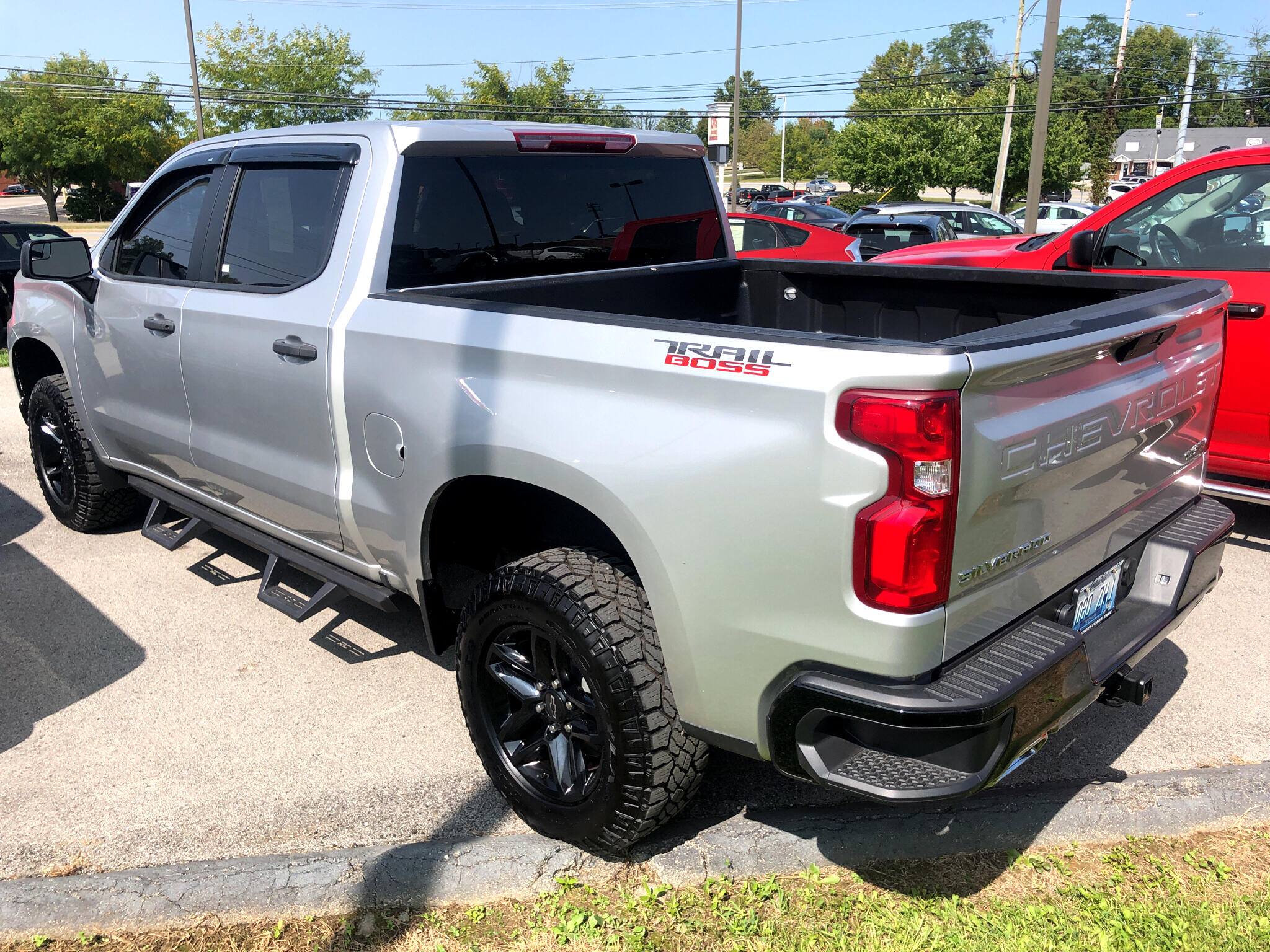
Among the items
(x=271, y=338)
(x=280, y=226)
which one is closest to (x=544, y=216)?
(x=280, y=226)

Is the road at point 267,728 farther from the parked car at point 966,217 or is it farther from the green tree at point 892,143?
the green tree at point 892,143

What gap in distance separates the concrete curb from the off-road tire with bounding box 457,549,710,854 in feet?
0.60

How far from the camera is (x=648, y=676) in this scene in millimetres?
2562

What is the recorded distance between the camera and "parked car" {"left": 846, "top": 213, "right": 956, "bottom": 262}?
564 inches

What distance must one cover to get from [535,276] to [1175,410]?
2.16 m

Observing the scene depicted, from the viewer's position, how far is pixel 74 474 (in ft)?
17.3

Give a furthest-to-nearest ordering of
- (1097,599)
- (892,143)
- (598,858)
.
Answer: (892,143) < (598,858) < (1097,599)

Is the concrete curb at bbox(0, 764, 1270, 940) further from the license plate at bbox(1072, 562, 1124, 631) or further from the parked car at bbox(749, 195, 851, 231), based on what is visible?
the parked car at bbox(749, 195, 851, 231)

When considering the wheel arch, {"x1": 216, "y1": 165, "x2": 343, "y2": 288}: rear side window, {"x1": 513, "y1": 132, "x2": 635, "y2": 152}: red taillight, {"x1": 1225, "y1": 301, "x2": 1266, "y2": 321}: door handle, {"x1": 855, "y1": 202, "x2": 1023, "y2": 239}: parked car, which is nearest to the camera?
{"x1": 216, "y1": 165, "x2": 343, "y2": 288}: rear side window

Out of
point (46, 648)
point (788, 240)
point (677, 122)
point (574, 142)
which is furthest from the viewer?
point (677, 122)

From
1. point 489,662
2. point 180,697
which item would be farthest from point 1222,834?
point 180,697

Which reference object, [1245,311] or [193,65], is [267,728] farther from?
[193,65]

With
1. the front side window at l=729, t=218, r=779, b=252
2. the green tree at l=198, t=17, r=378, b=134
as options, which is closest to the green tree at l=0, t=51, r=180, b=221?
the green tree at l=198, t=17, r=378, b=134

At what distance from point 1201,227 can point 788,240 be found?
650 centimetres
